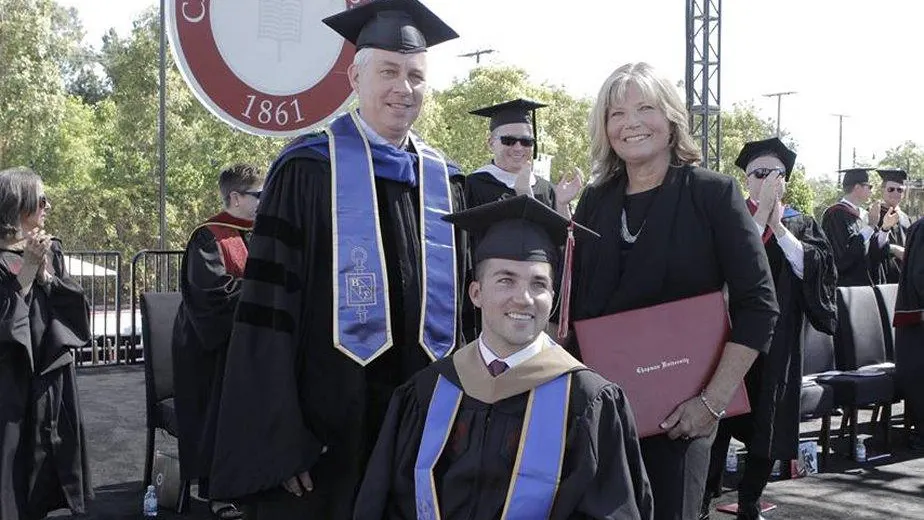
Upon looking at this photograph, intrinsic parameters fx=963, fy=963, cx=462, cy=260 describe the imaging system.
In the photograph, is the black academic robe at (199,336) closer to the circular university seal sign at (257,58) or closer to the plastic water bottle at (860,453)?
the circular university seal sign at (257,58)

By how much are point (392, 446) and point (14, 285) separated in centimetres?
263

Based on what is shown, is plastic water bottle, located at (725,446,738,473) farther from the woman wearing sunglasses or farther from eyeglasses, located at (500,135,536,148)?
the woman wearing sunglasses

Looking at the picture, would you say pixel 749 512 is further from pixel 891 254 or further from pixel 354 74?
pixel 891 254

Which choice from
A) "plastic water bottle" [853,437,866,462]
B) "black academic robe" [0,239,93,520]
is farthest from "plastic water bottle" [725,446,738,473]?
"black academic robe" [0,239,93,520]

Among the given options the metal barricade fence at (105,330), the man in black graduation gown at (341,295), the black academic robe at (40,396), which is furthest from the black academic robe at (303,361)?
the metal barricade fence at (105,330)

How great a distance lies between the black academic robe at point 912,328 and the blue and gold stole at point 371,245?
16.7 feet

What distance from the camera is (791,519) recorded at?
5.20 m

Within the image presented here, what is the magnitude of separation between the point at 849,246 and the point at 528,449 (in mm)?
7501

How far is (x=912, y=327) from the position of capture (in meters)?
6.73

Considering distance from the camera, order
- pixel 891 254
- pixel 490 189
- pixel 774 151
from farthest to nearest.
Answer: pixel 891 254
pixel 490 189
pixel 774 151

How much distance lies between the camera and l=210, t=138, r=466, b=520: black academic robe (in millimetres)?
2408

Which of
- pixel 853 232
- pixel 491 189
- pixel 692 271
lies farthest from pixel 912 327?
pixel 692 271

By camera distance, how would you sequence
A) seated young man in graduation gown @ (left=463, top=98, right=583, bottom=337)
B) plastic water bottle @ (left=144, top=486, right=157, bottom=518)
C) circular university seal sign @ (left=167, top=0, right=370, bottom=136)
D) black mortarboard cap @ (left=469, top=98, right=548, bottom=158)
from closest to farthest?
1. circular university seal sign @ (left=167, top=0, right=370, bottom=136)
2. plastic water bottle @ (left=144, top=486, right=157, bottom=518)
3. seated young man in graduation gown @ (left=463, top=98, right=583, bottom=337)
4. black mortarboard cap @ (left=469, top=98, right=548, bottom=158)

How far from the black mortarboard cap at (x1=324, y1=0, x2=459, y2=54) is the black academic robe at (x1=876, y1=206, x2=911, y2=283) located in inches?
302
